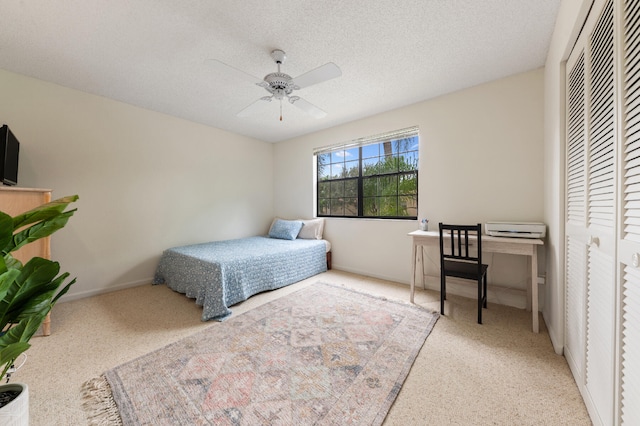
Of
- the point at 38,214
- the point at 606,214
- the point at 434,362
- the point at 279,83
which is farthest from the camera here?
the point at 279,83

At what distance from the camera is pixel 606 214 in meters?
1.09

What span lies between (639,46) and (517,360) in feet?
5.86

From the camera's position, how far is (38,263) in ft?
2.87

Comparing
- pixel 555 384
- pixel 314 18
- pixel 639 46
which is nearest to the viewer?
pixel 639 46

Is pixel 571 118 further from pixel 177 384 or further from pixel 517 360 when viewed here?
pixel 177 384

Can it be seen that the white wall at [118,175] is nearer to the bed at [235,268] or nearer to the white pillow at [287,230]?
the bed at [235,268]

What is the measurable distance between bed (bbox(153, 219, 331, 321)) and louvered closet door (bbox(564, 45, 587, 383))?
260 centimetres

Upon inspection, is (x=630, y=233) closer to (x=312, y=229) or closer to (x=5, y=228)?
(x=5, y=228)

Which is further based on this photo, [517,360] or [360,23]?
[360,23]

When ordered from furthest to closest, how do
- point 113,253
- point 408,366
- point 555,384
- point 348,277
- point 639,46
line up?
point 348,277 < point 113,253 < point 408,366 < point 555,384 < point 639,46

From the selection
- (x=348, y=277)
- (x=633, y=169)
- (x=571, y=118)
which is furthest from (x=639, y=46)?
(x=348, y=277)

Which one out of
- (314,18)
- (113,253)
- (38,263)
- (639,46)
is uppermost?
(314,18)

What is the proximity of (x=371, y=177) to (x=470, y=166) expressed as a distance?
Answer: 1.31 m

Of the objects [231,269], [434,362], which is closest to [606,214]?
[434,362]
